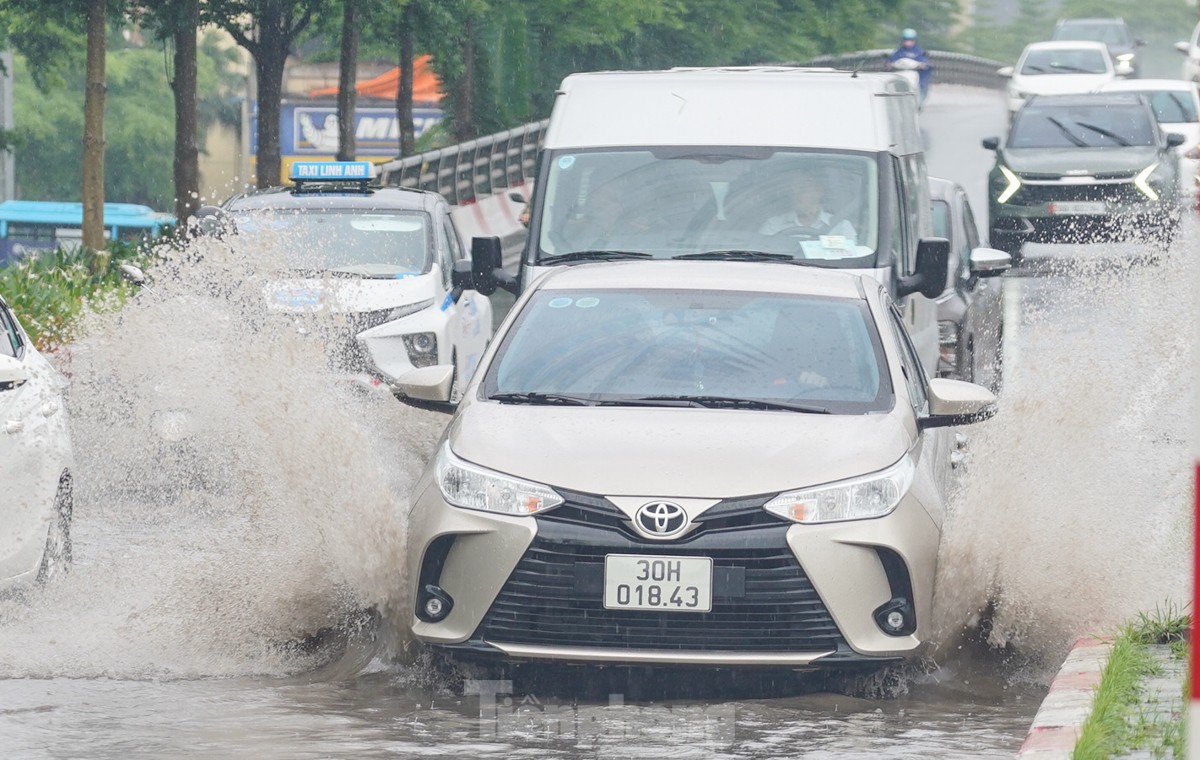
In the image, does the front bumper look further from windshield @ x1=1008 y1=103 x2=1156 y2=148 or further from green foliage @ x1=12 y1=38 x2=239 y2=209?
green foliage @ x1=12 y1=38 x2=239 y2=209

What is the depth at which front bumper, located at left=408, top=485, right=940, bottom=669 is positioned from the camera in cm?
702

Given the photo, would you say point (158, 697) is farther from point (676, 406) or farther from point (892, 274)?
point (892, 274)

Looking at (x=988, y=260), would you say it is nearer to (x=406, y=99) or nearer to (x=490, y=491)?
(x=490, y=491)

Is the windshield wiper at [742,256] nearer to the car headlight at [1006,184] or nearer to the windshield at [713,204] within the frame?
the windshield at [713,204]

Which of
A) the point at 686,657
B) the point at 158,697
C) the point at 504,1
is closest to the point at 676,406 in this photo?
the point at 686,657

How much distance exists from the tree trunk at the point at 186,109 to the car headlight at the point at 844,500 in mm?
18107

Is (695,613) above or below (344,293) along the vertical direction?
above

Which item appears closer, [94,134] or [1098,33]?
[94,134]

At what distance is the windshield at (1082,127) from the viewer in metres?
26.2

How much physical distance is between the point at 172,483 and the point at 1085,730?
7.80 m

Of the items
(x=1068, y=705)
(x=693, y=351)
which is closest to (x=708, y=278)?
(x=693, y=351)

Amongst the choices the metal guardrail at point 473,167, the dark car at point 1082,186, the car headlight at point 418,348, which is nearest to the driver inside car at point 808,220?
the car headlight at point 418,348

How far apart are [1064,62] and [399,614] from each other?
130 feet

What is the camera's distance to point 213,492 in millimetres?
11828
